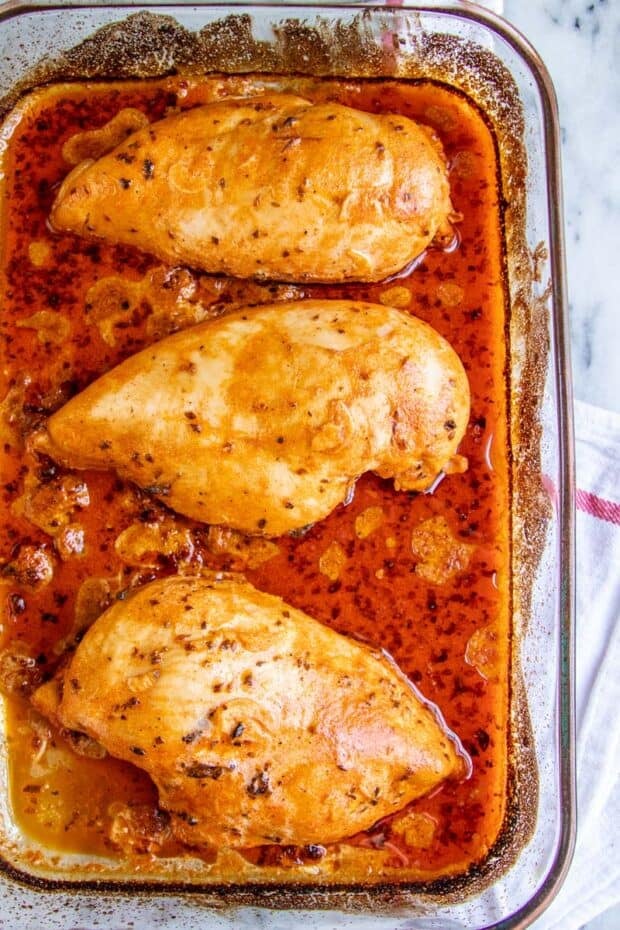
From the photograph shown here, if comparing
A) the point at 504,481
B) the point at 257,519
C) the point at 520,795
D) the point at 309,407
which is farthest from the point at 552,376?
the point at 520,795

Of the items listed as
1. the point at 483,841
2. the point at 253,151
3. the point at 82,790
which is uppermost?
the point at 253,151

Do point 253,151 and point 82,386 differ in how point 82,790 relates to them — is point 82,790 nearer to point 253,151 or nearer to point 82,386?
point 82,386

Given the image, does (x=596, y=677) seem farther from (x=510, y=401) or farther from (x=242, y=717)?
(x=242, y=717)

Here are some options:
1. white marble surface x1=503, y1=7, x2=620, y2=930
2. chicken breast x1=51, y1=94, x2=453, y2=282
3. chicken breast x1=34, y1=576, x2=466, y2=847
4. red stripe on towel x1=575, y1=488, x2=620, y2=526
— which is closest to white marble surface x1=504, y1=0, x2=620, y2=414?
white marble surface x1=503, y1=7, x2=620, y2=930

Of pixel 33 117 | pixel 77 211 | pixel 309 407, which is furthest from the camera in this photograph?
pixel 33 117

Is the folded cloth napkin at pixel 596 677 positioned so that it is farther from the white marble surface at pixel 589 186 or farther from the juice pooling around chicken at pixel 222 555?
the juice pooling around chicken at pixel 222 555

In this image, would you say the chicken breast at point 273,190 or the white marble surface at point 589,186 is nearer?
the chicken breast at point 273,190

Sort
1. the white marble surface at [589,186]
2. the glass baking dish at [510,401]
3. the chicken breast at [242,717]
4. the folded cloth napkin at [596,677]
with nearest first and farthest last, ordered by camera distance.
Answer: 1. the chicken breast at [242,717]
2. the glass baking dish at [510,401]
3. the folded cloth napkin at [596,677]
4. the white marble surface at [589,186]

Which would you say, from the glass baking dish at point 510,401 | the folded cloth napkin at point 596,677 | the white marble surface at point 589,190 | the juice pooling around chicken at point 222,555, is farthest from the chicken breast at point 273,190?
the folded cloth napkin at point 596,677
